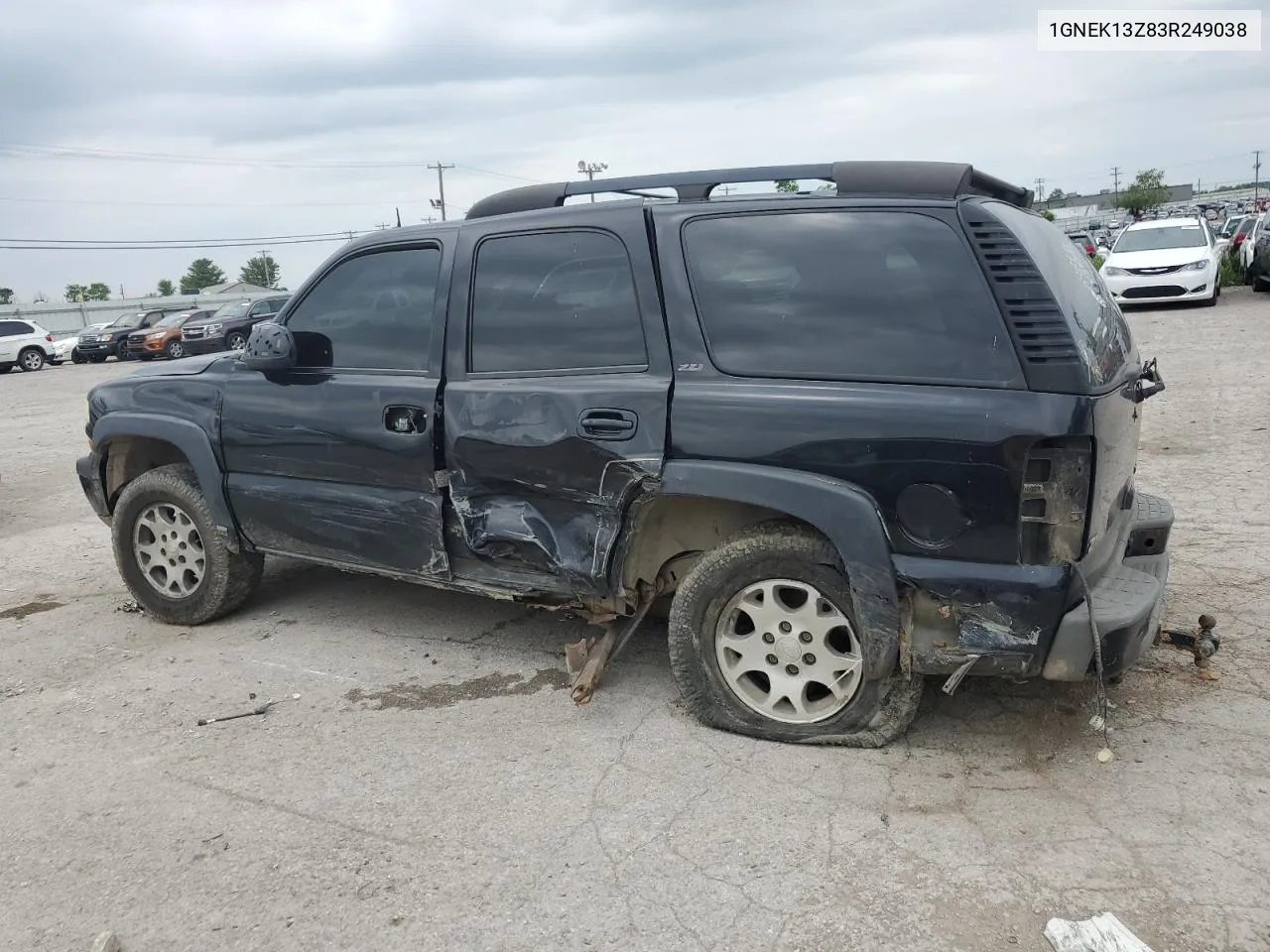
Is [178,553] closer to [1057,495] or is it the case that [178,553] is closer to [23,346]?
[1057,495]

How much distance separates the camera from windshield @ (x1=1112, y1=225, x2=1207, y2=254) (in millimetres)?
17156

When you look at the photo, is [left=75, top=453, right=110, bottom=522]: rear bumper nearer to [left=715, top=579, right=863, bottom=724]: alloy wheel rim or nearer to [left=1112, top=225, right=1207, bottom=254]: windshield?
[left=715, top=579, right=863, bottom=724]: alloy wheel rim

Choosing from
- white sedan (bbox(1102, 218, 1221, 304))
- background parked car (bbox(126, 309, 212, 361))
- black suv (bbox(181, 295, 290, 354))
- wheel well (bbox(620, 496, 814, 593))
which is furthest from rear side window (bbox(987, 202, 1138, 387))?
background parked car (bbox(126, 309, 212, 361))

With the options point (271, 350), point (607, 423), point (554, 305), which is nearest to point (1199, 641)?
point (607, 423)

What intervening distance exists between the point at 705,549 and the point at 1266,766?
196 centimetres

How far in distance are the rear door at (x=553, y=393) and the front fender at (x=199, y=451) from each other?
1387 millimetres

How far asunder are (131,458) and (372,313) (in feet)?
6.22

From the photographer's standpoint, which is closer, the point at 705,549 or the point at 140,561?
the point at 705,549

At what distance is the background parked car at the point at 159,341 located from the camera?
2736cm

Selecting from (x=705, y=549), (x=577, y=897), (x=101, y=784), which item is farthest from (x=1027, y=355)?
(x=101, y=784)

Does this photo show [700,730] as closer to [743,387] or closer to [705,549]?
[705,549]

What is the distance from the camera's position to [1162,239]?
17500 mm

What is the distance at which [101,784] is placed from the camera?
3580 millimetres

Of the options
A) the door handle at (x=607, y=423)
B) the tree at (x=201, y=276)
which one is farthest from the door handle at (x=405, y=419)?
the tree at (x=201, y=276)
